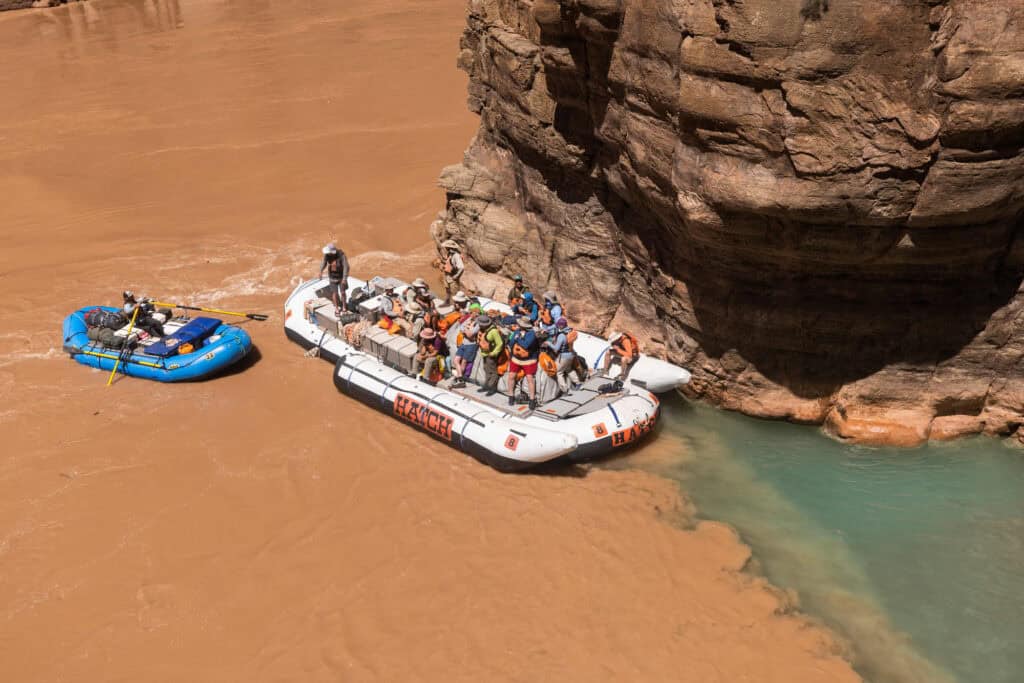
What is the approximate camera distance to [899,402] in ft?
39.3

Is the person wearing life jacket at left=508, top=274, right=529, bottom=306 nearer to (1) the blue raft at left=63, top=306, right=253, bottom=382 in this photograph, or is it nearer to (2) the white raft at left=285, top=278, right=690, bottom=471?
(2) the white raft at left=285, top=278, right=690, bottom=471

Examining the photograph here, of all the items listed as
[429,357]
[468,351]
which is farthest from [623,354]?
[429,357]

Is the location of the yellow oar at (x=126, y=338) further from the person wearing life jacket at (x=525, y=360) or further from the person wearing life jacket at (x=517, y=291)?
the person wearing life jacket at (x=525, y=360)

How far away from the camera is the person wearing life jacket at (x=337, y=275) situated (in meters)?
14.8

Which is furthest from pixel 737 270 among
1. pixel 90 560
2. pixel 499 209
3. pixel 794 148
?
pixel 90 560

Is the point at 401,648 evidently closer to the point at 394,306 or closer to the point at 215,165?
the point at 394,306

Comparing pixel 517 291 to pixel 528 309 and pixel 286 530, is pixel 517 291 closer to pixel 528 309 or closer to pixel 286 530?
pixel 528 309

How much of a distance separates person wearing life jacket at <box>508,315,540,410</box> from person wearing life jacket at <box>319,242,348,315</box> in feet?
12.4

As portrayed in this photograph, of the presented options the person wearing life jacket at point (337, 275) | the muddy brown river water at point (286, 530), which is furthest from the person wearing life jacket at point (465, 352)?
the person wearing life jacket at point (337, 275)

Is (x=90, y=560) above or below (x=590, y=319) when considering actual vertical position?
below

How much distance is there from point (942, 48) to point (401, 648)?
8358 millimetres

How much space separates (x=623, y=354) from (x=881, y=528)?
4.18 metres

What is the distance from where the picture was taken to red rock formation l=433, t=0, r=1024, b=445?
30.0ft

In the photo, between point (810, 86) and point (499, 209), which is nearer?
point (810, 86)
